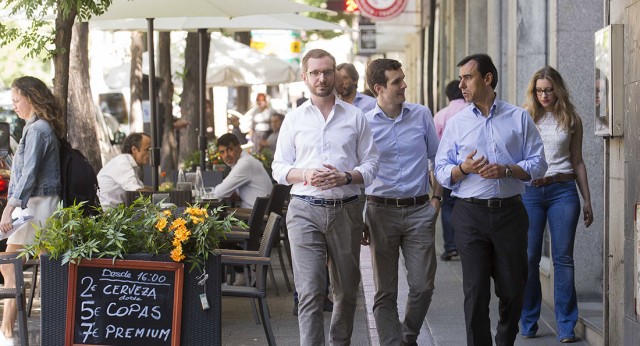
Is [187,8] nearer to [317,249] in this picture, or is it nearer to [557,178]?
[557,178]

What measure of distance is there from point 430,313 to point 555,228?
185cm

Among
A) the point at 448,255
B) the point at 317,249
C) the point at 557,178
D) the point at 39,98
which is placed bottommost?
the point at 448,255

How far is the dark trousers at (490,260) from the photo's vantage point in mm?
7496

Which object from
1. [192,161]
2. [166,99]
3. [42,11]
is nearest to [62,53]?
[42,11]

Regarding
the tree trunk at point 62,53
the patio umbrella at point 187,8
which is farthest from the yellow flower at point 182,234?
the patio umbrella at point 187,8

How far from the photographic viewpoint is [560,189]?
896cm

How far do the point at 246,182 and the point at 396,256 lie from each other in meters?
4.45

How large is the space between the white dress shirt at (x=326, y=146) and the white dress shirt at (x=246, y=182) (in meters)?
4.92

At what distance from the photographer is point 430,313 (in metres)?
10.5

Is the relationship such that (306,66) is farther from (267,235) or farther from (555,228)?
(555,228)

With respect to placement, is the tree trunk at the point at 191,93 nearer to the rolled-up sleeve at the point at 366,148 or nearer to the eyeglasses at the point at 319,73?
the rolled-up sleeve at the point at 366,148

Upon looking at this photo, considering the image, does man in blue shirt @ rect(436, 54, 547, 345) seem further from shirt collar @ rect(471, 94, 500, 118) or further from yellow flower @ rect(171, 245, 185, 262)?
yellow flower @ rect(171, 245, 185, 262)

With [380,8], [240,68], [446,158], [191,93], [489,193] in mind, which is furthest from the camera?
[240,68]

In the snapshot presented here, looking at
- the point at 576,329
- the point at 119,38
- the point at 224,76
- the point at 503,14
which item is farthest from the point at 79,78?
the point at 119,38
